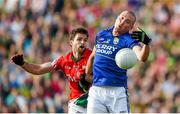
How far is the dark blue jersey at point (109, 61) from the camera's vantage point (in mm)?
10734

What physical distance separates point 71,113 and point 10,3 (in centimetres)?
1074

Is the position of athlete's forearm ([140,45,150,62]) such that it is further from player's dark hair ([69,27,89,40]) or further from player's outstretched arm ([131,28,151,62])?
player's dark hair ([69,27,89,40])

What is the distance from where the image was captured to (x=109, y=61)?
10766 millimetres

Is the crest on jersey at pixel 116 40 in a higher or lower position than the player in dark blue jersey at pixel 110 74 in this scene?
higher

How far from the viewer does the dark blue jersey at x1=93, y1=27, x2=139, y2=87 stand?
35.2ft

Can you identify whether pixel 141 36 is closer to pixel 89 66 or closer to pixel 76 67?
pixel 89 66

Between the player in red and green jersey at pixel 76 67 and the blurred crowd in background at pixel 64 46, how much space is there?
6.11m

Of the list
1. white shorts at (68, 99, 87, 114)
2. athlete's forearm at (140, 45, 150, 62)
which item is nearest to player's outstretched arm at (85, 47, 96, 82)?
white shorts at (68, 99, 87, 114)

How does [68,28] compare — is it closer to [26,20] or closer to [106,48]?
[26,20]

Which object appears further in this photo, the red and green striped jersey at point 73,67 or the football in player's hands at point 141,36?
the red and green striped jersey at point 73,67

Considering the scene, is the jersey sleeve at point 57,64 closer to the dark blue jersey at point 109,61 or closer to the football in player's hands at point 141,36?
the dark blue jersey at point 109,61

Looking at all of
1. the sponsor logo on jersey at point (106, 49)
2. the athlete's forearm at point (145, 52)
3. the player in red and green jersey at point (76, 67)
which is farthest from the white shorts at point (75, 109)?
the athlete's forearm at point (145, 52)

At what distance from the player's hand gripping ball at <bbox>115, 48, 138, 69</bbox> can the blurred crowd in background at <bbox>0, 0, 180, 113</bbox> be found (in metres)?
7.34

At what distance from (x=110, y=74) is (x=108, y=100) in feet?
1.05
